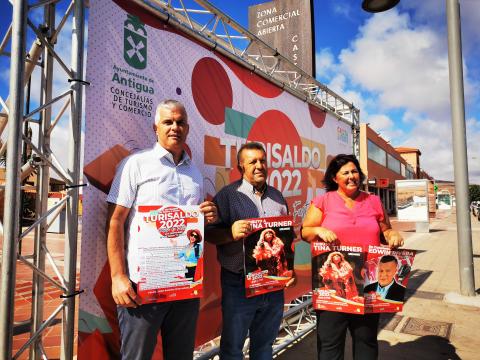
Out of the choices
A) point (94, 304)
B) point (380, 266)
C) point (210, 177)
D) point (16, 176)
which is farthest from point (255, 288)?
point (16, 176)

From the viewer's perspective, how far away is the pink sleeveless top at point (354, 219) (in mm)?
2160

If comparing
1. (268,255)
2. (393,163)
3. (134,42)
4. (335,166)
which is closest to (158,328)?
(268,255)

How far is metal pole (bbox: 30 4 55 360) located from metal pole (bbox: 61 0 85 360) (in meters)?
0.19

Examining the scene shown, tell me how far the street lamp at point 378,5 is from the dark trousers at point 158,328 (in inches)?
170

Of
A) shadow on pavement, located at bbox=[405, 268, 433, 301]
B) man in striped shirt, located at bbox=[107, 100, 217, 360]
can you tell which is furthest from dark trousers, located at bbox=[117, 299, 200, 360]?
shadow on pavement, located at bbox=[405, 268, 433, 301]

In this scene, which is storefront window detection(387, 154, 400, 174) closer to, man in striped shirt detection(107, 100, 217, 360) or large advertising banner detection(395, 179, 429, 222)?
large advertising banner detection(395, 179, 429, 222)

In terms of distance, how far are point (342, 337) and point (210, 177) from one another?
5.52 ft

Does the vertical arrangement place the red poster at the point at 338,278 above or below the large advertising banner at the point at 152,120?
below

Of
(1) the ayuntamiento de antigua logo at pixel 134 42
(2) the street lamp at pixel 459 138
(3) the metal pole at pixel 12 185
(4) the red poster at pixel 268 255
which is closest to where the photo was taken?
(3) the metal pole at pixel 12 185

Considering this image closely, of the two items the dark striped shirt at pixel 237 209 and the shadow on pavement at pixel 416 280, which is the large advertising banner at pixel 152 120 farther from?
the shadow on pavement at pixel 416 280

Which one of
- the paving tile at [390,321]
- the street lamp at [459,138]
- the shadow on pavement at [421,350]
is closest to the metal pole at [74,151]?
the shadow on pavement at [421,350]

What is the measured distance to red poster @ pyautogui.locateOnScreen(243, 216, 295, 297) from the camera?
2062mm

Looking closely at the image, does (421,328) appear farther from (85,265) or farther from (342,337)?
(85,265)

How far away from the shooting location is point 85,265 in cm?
202
